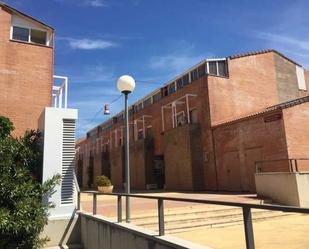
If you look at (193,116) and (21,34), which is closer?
(21,34)

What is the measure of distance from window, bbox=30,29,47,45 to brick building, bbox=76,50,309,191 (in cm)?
1072

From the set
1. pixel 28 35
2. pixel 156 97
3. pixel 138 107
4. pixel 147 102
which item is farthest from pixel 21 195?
pixel 138 107

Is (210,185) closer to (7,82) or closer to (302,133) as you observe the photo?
(302,133)

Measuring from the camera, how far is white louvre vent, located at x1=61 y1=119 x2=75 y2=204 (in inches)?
342

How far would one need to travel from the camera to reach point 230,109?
896 inches

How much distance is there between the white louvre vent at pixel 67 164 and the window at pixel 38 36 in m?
11.6

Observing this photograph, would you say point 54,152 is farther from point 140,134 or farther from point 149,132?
point 140,134

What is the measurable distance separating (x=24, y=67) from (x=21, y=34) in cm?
210

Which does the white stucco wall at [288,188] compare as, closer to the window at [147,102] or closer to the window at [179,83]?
the window at [179,83]

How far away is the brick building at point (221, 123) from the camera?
678 inches

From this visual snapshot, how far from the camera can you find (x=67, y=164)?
878 centimetres

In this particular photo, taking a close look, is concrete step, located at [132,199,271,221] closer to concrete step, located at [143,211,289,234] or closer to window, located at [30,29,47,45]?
concrete step, located at [143,211,289,234]

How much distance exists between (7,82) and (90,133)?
35252 mm

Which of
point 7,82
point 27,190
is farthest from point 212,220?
point 7,82
